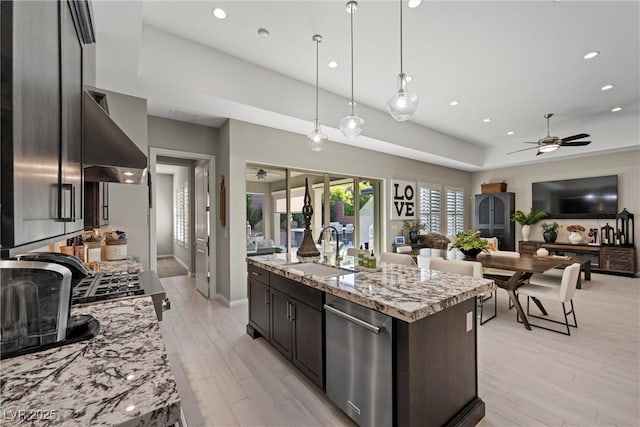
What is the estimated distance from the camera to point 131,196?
346 centimetres

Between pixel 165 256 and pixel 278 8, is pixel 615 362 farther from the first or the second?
pixel 165 256

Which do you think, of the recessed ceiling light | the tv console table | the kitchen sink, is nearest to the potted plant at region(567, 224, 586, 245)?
the tv console table

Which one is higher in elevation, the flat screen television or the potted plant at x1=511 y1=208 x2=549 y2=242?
the flat screen television

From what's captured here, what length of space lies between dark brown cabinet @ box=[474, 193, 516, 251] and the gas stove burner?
890 centimetres

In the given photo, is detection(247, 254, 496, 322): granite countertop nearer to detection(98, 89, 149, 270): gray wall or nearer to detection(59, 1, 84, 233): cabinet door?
detection(59, 1, 84, 233): cabinet door

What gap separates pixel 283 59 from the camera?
3.52 meters

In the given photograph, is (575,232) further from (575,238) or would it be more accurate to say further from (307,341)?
(307,341)

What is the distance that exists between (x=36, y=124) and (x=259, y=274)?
2.36 m

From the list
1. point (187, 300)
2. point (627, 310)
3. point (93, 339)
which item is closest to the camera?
point (93, 339)

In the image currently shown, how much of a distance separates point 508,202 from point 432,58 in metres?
6.10

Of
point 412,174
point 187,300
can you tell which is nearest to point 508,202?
point 412,174

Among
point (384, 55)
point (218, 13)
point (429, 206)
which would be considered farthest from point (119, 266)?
point (429, 206)

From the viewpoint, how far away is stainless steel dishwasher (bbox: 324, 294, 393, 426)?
150cm

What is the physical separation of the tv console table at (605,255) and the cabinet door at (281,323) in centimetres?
739
